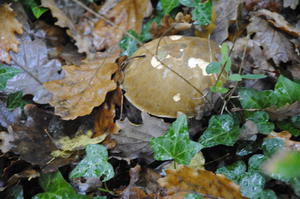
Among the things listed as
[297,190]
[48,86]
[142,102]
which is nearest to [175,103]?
[142,102]

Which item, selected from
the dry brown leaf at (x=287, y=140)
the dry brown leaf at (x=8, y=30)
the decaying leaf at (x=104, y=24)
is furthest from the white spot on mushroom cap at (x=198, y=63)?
the dry brown leaf at (x=8, y=30)

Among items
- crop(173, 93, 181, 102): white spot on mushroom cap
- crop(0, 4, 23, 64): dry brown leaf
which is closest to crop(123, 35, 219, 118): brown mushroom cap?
crop(173, 93, 181, 102): white spot on mushroom cap

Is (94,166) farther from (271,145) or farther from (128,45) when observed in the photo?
(128,45)

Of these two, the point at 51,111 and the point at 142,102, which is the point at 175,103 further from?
the point at 51,111

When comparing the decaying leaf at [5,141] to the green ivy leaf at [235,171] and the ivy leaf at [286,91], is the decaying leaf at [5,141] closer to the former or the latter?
the green ivy leaf at [235,171]

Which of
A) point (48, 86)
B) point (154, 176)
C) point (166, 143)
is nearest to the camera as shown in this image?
point (166, 143)
